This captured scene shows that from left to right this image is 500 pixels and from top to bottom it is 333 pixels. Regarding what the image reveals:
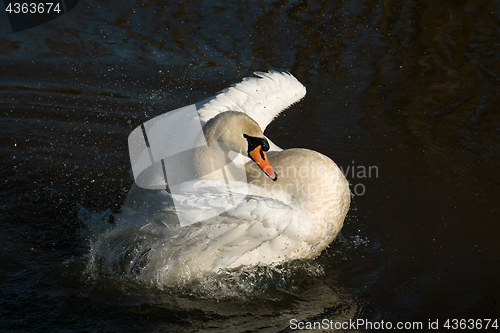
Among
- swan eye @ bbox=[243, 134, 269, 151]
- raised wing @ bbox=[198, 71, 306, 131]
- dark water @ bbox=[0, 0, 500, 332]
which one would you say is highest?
swan eye @ bbox=[243, 134, 269, 151]

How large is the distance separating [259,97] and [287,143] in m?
0.99

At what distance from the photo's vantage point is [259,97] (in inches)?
195

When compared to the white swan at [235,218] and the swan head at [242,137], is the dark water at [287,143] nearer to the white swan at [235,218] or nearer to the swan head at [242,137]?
the white swan at [235,218]

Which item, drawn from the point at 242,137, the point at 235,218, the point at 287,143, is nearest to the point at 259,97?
the point at 287,143

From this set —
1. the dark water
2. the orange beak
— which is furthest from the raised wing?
the orange beak

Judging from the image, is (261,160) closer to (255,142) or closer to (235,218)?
(255,142)

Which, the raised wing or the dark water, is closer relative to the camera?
the dark water

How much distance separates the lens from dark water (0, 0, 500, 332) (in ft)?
12.3

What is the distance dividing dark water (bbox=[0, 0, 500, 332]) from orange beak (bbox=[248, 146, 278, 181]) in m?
0.76

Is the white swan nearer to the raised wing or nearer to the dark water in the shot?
the dark water

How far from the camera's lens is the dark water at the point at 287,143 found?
12.3 ft

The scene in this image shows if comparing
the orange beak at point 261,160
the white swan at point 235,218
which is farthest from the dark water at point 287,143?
the orange beak at point 261,160

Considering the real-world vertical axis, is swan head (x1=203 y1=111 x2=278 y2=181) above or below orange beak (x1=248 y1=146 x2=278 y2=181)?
above

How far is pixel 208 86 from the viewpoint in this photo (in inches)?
267
